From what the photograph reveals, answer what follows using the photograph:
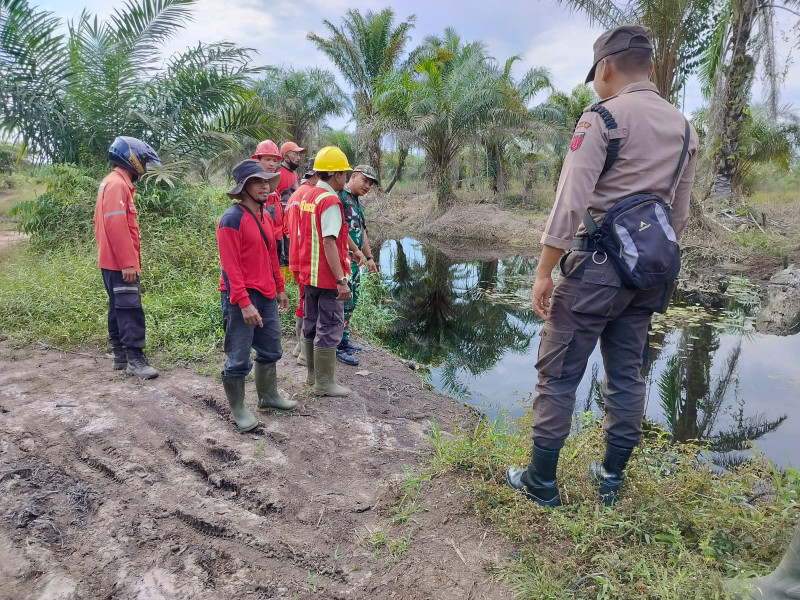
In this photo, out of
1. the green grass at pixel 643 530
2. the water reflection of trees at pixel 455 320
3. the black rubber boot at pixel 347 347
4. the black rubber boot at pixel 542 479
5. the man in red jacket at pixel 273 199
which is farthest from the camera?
the water reflection of trees at pixel 455 320

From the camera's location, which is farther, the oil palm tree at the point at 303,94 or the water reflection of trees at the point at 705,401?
the oil palm tree at the point at 303,94

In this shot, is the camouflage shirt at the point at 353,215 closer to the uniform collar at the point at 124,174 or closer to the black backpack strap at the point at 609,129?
the uniform collar at the point at 124,174

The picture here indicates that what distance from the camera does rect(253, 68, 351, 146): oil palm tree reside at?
22547mm

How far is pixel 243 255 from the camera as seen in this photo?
3.22m

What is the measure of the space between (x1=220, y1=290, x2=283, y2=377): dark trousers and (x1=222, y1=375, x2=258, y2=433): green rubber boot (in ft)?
0.19

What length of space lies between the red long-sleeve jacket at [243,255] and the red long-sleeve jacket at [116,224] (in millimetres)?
1192

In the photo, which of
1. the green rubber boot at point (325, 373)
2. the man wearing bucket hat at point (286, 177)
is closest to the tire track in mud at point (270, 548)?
the green rubber boot at point (325, 373)

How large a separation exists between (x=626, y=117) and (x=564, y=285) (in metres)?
0.74

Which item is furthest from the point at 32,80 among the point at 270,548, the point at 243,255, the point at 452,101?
the point at 452,101

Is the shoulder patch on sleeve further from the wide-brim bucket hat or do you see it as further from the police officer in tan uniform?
the wide-brim bucket hat

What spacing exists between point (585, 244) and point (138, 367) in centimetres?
370

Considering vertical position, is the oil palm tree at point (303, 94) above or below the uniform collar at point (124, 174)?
above

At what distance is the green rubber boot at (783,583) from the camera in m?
1.57

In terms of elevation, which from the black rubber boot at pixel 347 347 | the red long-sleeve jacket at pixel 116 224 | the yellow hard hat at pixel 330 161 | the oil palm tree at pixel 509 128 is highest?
the oil palm tree at pixel 509 128
